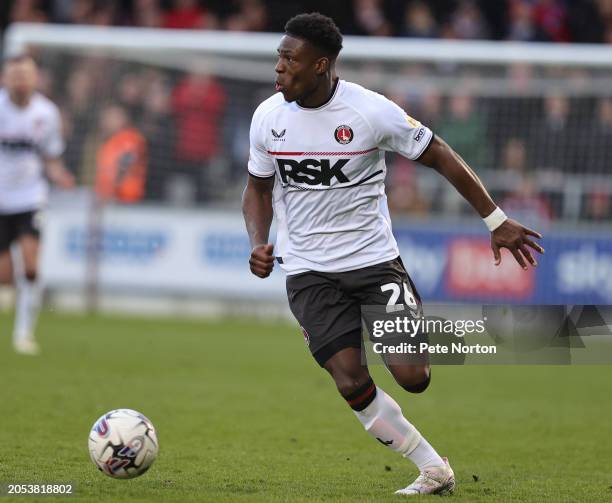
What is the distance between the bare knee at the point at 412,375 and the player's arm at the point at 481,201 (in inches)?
26.1

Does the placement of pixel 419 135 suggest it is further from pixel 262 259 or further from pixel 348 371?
pixel 348 371

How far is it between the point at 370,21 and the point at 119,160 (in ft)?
17.0

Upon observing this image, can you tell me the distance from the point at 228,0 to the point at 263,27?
49.8 inches

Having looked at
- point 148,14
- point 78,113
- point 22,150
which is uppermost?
point 148,14

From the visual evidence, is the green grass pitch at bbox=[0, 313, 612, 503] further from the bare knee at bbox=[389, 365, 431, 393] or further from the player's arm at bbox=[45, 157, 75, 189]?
the player's arm at bbox=[45, 157, 75, 189]

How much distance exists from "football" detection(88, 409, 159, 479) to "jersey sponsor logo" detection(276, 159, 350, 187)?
5.01ft

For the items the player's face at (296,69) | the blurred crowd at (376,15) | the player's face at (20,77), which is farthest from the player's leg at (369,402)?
the blurred crowd at (376,15)

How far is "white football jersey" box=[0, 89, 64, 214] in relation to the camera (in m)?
12.3

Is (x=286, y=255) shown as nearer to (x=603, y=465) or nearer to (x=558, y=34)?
(x=603, y=465)

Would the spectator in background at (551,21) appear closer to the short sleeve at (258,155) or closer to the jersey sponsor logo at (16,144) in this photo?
the jersey sponsor logo at (16,144)

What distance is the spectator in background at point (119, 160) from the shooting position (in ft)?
56.5

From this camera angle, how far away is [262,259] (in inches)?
234

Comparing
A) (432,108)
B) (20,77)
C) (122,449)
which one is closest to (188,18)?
(432,108)

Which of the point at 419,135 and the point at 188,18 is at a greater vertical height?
the point at 188,18
